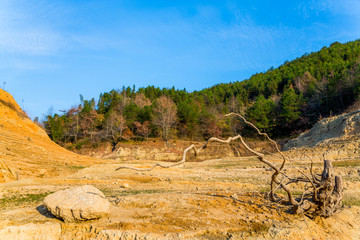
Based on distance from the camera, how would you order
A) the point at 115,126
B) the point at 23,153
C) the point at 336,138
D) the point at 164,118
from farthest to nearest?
the point at 115,126
the point at 164,118
the point at 336,138
the point at 23,153

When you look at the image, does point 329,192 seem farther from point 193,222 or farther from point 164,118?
point 164,118

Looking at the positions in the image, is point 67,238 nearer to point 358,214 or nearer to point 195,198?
point 195,198

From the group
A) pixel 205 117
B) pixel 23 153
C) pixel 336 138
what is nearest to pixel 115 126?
pixel 205 117

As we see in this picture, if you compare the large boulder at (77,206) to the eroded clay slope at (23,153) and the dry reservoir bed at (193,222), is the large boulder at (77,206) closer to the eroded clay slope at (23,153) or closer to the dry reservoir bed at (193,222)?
the dry reservoir bed at (193,222)

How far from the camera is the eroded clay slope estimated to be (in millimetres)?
20516

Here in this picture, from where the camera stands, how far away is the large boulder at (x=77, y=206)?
688cm

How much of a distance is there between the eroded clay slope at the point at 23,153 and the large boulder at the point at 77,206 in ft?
40.5

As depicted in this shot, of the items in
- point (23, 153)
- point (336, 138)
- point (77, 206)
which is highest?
point (23, 153)


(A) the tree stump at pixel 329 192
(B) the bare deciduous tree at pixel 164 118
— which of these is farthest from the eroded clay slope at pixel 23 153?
(B) the bare deciduous tree at pixel 164 118

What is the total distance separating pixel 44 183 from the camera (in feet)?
53.3

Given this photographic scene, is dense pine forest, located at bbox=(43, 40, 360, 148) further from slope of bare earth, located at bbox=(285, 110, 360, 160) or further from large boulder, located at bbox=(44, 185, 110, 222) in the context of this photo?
large boulder, located at bbox=(44, 185, 110, 222)

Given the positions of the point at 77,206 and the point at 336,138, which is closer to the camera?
the point at 77,206

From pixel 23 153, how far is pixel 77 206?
22932 millimetres

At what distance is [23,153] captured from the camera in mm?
25328
